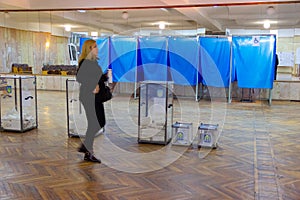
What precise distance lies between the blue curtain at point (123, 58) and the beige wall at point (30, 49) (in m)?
2.59

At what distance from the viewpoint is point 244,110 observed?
24.5 feet

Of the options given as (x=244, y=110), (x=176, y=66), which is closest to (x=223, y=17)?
(x=176, y=66)

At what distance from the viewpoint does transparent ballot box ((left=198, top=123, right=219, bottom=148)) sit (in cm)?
434

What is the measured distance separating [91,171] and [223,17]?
25.0 ft

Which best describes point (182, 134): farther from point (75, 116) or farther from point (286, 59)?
point (286, 59)

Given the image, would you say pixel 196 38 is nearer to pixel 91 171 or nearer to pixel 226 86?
pixel 226 86

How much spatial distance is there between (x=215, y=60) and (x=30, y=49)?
6.96m

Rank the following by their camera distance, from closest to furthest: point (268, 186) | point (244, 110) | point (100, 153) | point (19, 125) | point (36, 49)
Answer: point (268, 186) < point (100, 153) < point (19, 125) < point (244, 110) < point (36, 49)

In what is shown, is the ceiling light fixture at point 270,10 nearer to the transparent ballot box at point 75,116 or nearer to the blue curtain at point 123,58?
the blue curtain at point 123,58

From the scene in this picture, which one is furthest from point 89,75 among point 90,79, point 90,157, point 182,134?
point 182,134

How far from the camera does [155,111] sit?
14.8 ft

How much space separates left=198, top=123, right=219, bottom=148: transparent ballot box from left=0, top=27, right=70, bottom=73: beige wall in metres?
7.74

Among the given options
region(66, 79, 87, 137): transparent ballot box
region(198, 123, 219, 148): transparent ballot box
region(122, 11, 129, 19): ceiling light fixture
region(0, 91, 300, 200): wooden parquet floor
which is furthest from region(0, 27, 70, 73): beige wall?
region(198, 123, 219, 148): transparent ballot box

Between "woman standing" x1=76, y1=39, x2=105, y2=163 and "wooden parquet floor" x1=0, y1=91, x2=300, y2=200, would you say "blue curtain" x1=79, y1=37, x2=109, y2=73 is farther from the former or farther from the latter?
"woman standing" x1=76, y1=39, x2=105, y2=163
